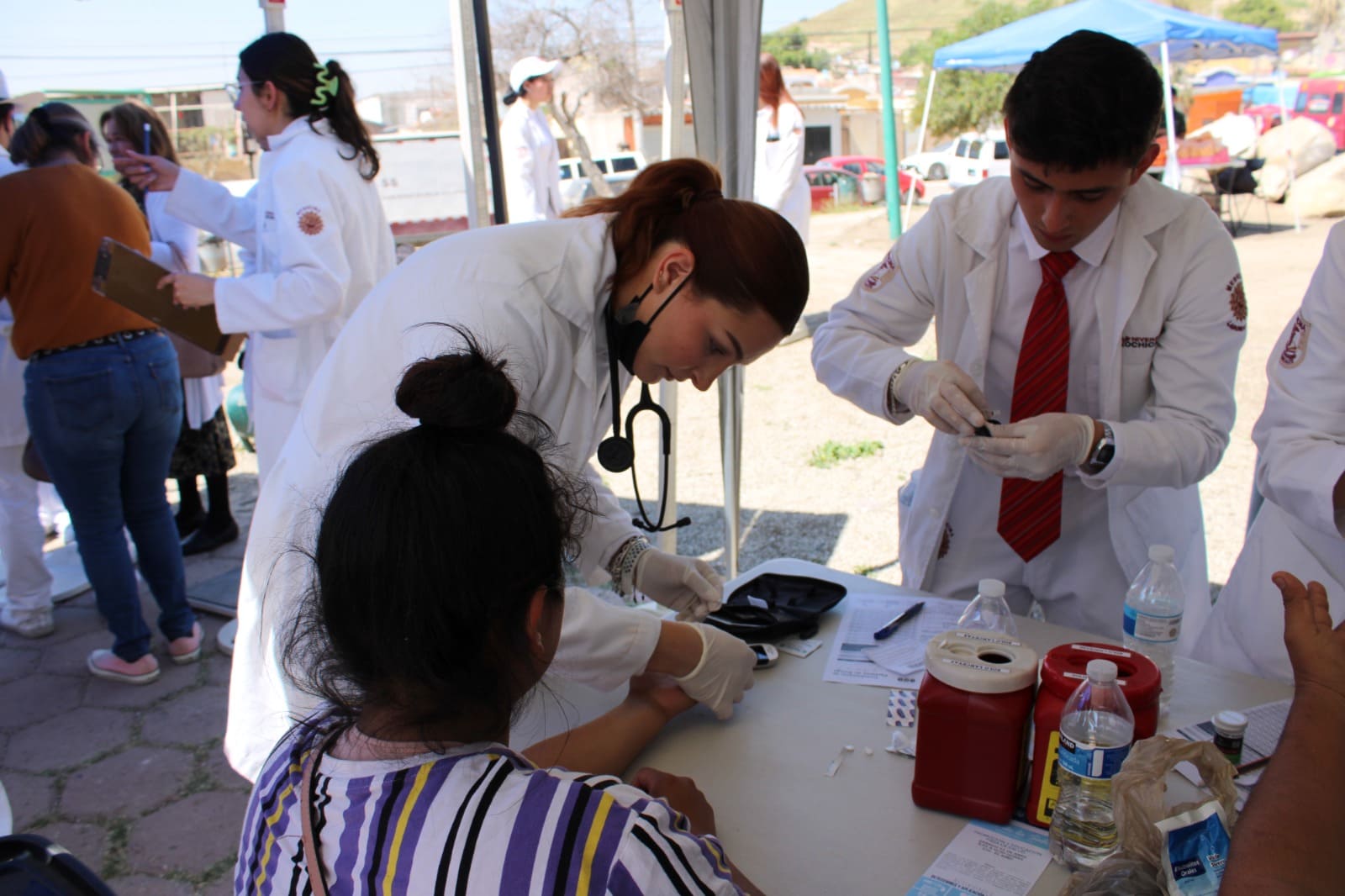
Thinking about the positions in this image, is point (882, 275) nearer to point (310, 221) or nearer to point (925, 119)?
point (310, 221)

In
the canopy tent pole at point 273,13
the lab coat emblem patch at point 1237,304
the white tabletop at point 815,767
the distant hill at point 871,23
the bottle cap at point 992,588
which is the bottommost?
the white tabletop at point 815,767

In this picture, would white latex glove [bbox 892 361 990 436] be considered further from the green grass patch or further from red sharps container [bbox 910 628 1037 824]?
the green grass patch

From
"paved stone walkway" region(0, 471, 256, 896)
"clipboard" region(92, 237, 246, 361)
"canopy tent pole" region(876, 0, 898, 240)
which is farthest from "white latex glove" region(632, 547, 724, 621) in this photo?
"canopy tent pole" region(876, 0, 898, 240)

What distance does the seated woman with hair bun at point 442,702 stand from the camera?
0.83m

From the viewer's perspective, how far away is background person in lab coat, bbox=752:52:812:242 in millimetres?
6055

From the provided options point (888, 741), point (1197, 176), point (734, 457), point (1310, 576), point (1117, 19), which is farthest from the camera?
point (1197, 176)

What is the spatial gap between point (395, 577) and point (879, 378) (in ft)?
4.03

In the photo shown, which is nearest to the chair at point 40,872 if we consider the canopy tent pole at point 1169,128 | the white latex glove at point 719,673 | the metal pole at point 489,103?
the white latex glove at point 719,673

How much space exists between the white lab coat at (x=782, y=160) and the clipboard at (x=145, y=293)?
388 centimetres

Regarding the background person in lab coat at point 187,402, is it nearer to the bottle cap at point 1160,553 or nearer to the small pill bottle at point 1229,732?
the bottle cap at point 1160,553

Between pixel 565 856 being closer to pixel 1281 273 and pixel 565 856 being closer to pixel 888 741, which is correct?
pixel 888 741

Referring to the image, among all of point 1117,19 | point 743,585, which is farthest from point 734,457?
point 1117,19

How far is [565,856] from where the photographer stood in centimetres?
82

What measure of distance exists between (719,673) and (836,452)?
13.8 feet
